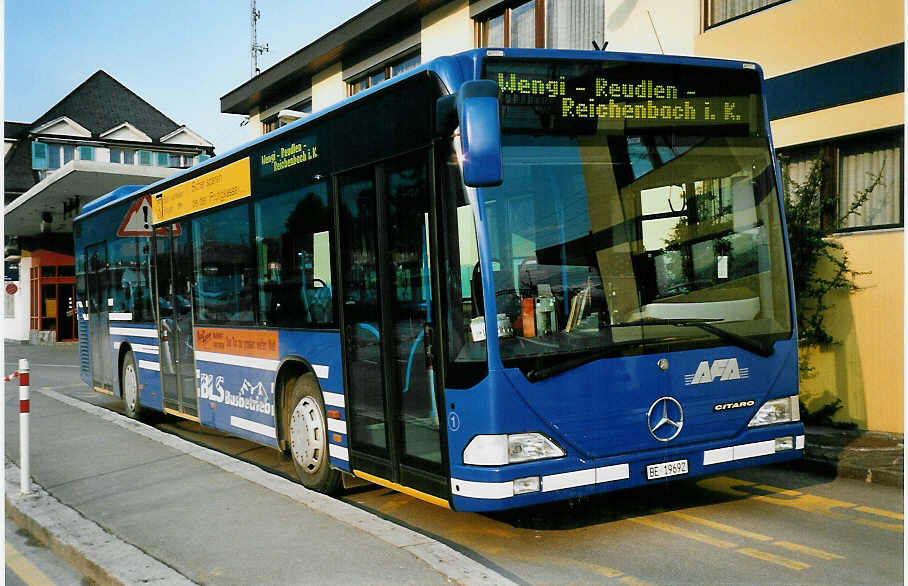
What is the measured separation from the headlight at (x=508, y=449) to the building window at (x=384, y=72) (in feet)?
48.3

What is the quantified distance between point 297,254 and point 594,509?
→ 3.33 m

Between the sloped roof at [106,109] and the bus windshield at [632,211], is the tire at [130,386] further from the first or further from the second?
the sloped roof at [106,109]

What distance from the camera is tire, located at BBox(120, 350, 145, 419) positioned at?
1333 centimetres

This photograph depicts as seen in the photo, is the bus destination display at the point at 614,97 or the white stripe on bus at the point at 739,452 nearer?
the bus destination display at the point at 614,97

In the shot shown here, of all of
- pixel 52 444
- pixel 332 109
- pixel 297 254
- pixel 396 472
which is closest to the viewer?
pixel 396 472

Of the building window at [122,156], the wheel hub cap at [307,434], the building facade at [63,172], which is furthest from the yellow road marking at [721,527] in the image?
the building window at [122,156]

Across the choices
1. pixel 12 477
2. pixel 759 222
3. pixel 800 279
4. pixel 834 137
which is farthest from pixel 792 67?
pixel 12 477

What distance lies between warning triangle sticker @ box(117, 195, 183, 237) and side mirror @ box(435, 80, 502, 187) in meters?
7.22

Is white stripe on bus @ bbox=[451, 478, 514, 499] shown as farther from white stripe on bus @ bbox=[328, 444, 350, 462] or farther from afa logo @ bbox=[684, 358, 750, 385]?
white stripe on bus @ bbox=[328, 444, 350, 462]

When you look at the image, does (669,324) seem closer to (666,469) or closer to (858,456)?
(666,469)

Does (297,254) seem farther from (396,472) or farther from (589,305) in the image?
(589,305)

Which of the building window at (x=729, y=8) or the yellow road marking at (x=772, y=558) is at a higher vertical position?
the building window at (x=729, y=8)

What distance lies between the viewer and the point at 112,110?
6056cm

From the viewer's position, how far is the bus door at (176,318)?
10914 mm
